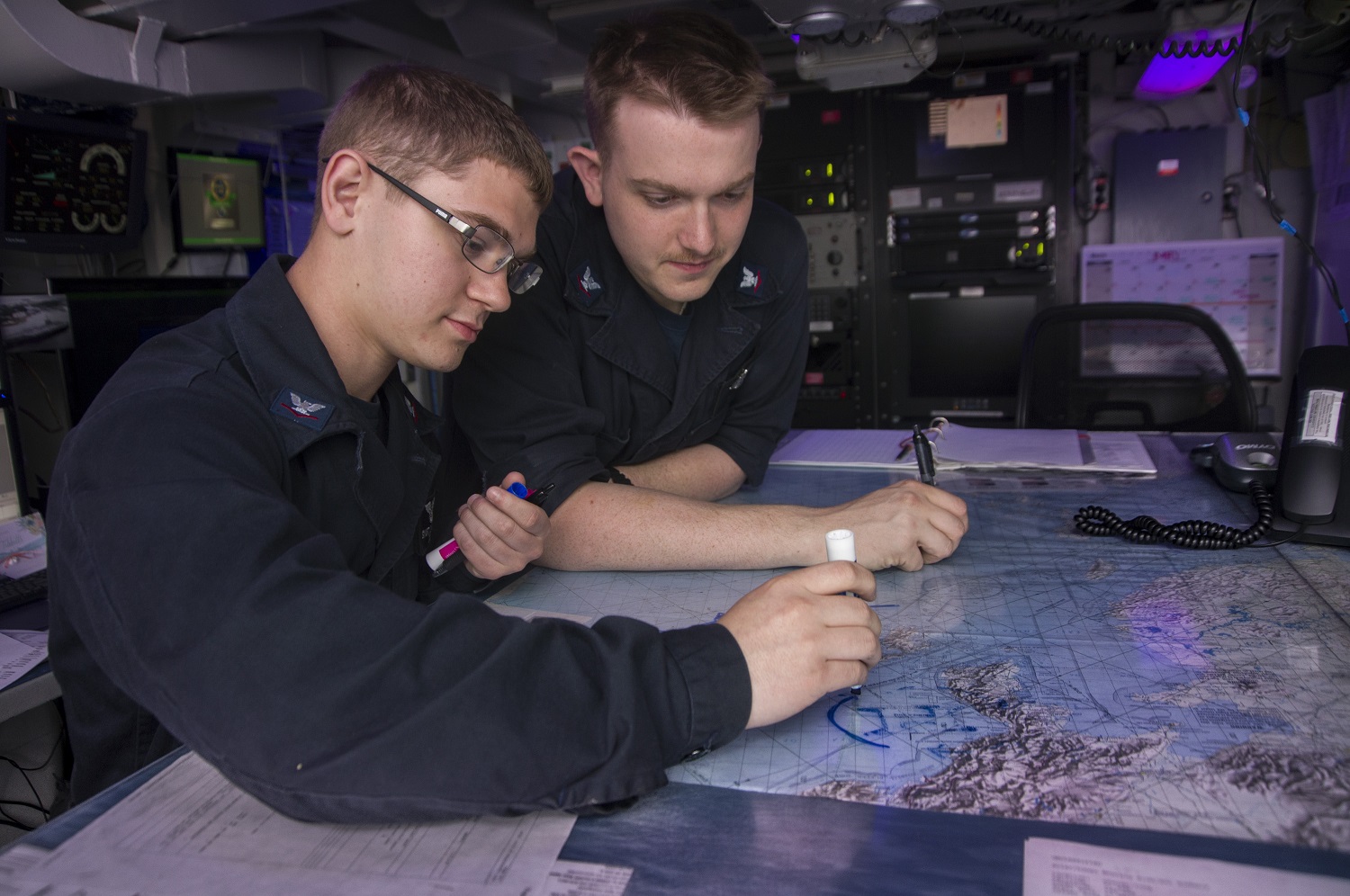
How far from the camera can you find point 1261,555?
111 cm

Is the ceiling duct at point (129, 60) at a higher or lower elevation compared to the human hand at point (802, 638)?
higher

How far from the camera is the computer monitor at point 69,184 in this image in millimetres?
2094

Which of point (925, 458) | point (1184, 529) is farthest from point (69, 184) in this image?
point (1184, 529)

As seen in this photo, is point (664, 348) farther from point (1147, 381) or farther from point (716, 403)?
point (1147, 381)

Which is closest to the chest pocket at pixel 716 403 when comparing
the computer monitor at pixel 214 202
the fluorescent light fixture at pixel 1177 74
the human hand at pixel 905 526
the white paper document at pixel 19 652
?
the human hand at pixel 905 526

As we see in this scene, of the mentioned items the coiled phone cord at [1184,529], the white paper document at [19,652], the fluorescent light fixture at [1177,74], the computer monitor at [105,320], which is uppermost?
the fluorescent light fixture at [1177,74]

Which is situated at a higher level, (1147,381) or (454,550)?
(1147,381)

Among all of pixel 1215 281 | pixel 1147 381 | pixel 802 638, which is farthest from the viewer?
pixel 1215 281

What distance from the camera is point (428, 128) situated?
905 mm

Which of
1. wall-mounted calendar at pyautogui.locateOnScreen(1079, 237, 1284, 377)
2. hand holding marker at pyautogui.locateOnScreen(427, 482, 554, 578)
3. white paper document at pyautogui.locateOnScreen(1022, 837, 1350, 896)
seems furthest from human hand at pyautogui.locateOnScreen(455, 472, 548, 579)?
wall-mounted calendar at pyautogui.locateOnScreen(1079, 237, 1284, 377)

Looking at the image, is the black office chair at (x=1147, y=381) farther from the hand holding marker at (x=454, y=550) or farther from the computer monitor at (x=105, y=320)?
the computer monitor at (x=105, y=320)

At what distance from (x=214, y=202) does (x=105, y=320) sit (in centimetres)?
124

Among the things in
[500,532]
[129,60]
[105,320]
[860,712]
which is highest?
[129,60]

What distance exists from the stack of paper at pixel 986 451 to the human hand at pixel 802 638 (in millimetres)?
884
